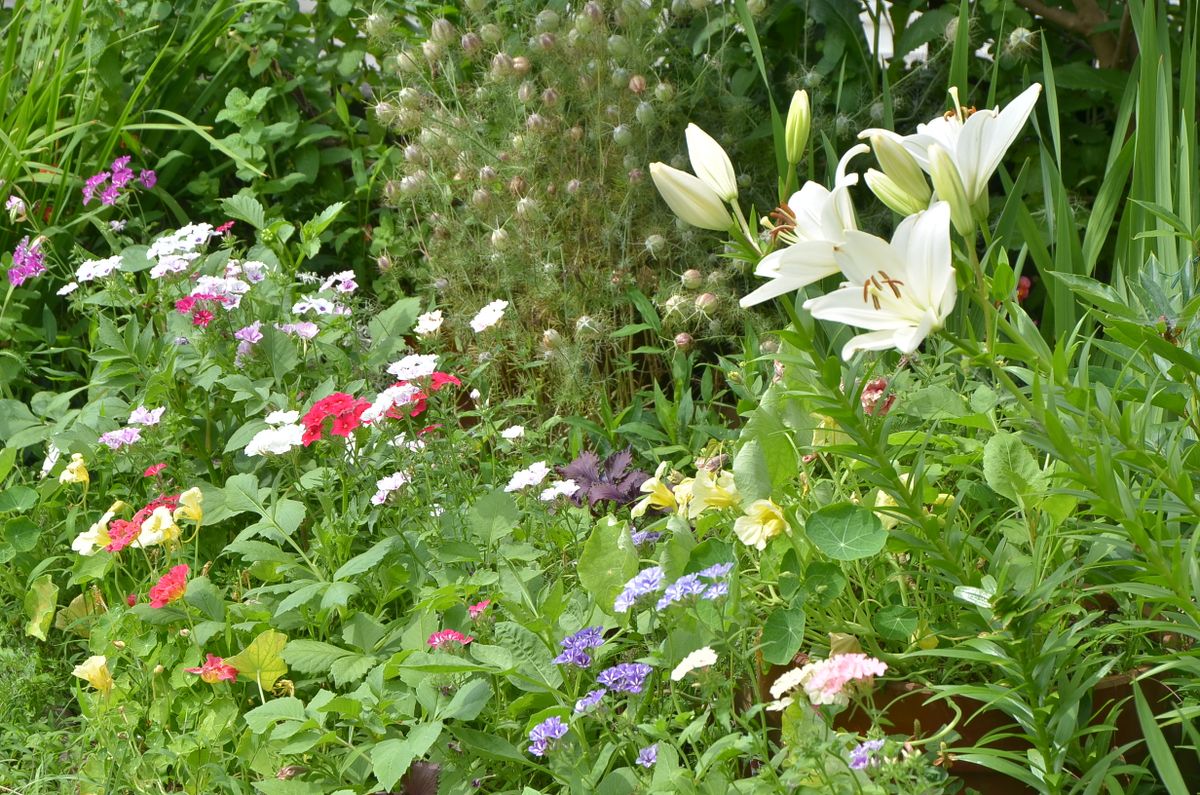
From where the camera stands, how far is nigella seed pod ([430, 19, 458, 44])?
2.87m

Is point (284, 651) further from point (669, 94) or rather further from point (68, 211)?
point (68, 211)

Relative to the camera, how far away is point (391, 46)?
3.22 metres

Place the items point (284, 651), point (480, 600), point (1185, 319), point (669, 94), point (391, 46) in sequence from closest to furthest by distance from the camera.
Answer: point (1185, 319), point (284, 651), point (480, 600), point (669, 94), point (391, 46)

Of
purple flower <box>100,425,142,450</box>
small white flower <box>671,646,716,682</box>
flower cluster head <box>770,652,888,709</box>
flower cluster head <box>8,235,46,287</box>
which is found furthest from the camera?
flower cluster head <box>8,235,46,287</box>


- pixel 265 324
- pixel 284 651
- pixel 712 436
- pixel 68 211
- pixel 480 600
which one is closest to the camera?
pixel 284 651

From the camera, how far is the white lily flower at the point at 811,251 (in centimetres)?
109

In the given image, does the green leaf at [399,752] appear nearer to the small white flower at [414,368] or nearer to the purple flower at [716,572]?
the purple flower at [716,572]

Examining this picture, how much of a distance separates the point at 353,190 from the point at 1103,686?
2842mm

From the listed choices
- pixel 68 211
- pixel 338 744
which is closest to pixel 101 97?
pixel 68 211

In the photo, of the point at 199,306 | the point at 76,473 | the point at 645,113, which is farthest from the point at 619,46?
the point at 76,473

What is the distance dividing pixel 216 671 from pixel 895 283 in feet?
3.84

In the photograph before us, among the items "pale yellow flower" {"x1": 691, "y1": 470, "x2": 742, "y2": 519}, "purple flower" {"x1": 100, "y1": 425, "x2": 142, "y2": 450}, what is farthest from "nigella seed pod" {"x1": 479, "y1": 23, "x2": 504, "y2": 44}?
"pale yellow flower" {"x1": 691, "y1": 470, "x2": 742, "y2": 519}

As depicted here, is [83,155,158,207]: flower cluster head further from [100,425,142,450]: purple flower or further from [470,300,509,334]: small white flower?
[470,300,509,334]: small white flower

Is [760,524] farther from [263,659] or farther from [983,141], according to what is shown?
[263,659]
